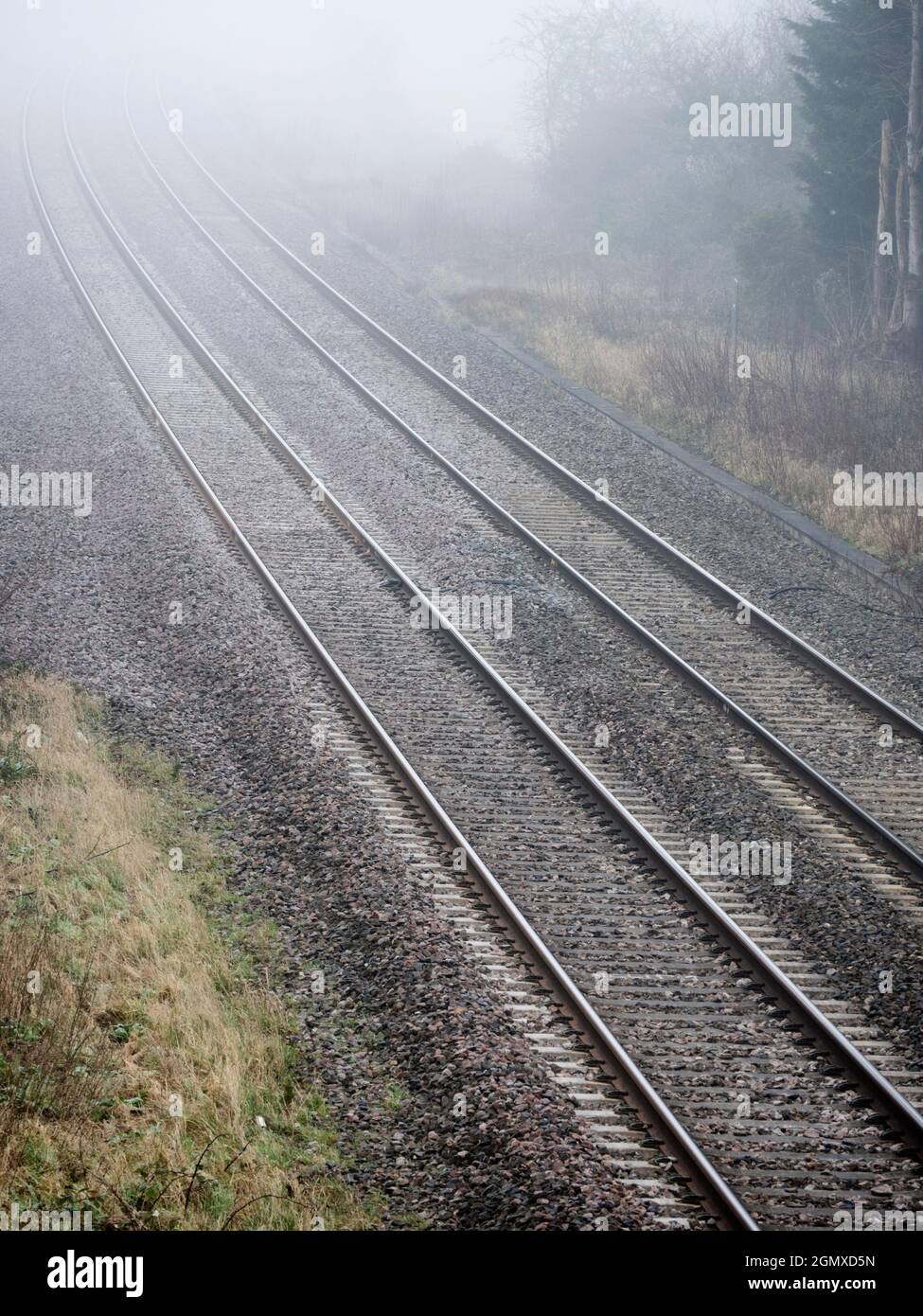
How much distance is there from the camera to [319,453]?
18281mm

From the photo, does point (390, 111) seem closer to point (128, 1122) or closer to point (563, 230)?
point (563, 230)

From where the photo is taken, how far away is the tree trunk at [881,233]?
23.8m

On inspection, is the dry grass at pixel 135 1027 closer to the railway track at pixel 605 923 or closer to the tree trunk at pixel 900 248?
the railway track at pixel 605 923

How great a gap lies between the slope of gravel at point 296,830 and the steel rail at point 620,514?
5.13m

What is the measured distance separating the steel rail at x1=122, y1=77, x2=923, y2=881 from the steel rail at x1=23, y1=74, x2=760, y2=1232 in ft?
9.99

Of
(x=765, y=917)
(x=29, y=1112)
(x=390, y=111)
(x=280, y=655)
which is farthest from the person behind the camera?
(x=390, y=111)

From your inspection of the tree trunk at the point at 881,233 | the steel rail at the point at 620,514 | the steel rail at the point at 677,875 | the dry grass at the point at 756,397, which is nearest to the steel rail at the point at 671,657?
the steel rail at the point at 620,514

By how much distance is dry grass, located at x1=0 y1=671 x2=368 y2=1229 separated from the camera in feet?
18.6

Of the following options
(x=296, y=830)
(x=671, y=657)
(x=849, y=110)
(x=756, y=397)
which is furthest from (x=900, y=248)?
(x=296, y=830)

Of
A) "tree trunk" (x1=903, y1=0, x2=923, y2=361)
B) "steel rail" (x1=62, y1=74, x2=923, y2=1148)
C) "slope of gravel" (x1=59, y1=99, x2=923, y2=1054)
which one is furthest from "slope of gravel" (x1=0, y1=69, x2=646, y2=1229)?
"tree trunk" (x1=903, y1=0, x2=923, y2=361)

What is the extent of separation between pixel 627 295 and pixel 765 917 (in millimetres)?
21832

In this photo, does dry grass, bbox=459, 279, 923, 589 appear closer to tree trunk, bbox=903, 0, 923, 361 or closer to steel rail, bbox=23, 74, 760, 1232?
tree trunk, bbox=903, 0, 923, 361

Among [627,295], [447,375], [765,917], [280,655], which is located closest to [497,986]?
[765,917]

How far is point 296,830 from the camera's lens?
946 centimetres
